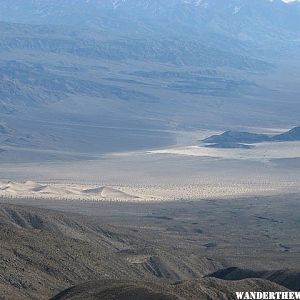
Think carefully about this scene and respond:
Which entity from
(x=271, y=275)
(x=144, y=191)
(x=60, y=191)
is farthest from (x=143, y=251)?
(x=144, y=191)

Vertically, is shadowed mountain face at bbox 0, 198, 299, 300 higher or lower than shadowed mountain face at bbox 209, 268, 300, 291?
higher

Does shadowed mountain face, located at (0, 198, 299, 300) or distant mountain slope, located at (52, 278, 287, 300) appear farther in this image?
shadowed mountain face, located at (0, 198, 299, 300)

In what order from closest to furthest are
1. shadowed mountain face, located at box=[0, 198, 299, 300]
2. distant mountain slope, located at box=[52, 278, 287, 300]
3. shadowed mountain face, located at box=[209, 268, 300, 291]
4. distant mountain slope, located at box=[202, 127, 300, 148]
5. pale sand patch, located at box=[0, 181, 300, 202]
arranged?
distant mountain slope, located at box=[52, 278, 287, 300] → shadowed mountain face, located at box=[0, 198, 299, 300] → shadowed mountain face, located at box=[209, 268, 300, 291] → pale sand patch, located at box=[0, 181, 300, 202] → distant mountain slope, located at box=[202, 127, 300, 148]

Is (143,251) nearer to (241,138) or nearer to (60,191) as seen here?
(60,191)

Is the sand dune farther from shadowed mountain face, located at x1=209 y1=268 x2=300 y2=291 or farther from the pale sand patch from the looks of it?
shadowed mountain face, located at x1=209 y1=268 x2=300 y2=291

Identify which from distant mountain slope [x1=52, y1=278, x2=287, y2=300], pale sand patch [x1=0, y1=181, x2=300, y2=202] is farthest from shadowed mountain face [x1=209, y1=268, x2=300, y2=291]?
pale sand patch [x1=0, y1=181, x2=300, y2=202]

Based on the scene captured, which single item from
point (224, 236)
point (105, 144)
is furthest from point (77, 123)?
point (224, 236)

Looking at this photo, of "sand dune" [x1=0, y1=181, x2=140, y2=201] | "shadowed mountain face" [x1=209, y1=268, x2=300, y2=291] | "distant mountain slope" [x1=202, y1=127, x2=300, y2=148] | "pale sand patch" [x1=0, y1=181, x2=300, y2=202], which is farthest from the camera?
"distant mountain slope" [x1=202, y1=127, x2=300, y2=148]

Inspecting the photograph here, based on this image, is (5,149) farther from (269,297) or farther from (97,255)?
(269,297)

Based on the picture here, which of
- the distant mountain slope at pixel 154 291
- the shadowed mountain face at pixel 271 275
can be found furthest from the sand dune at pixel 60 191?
the distant mountain slope at pixel 154 291
